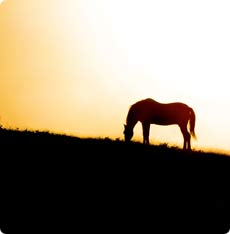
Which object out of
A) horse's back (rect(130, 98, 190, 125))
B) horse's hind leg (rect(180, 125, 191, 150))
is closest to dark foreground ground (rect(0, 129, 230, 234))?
horse's hind leg (rect(180, 125, 191, 150))

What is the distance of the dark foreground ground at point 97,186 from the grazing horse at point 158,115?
161 mm

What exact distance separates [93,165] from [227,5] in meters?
1.77

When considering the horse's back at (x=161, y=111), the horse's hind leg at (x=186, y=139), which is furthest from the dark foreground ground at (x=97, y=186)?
the horse's back at (x=161, y=111)

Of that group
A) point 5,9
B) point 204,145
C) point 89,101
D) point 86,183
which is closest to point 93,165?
point 86,183

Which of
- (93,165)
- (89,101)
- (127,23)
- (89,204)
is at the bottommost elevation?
(89,204)

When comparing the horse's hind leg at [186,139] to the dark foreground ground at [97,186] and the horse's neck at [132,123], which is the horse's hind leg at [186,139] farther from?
the horse's neck at [132,123]

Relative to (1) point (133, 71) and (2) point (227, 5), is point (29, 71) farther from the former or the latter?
(2) point (227, 5)

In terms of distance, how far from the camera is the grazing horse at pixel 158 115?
4921mm

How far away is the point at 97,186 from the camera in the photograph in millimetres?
4738

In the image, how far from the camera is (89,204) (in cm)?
471

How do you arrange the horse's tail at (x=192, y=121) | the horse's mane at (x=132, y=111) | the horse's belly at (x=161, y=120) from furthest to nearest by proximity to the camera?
the horse's belly at (x=161, y=120), the horse's tail at (x=192, y=121), the horse's mane at (x=132, y=111)

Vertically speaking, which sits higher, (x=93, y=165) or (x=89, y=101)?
(x=89, y=101)

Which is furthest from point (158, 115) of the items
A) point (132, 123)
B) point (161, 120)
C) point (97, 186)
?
point (97, 186)

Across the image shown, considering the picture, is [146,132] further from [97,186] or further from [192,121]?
[97,186]
